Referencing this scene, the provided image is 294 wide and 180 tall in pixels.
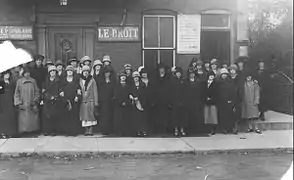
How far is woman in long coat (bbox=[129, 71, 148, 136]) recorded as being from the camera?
5398 mm

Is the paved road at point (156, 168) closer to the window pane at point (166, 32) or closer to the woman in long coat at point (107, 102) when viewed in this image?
the woman in long coat at point (107, 102)

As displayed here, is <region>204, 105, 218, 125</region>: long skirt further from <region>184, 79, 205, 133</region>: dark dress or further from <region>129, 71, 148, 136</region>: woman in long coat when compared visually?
<region>129, 71, 148, 136</region>: woman in long coat

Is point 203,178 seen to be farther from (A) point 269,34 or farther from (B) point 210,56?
(A) point 269,34

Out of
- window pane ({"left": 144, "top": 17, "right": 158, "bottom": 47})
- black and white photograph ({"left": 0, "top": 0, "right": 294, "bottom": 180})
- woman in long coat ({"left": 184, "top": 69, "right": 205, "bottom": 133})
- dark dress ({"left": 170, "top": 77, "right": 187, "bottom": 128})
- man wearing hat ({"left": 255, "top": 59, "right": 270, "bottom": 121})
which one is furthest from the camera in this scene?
window pane ({"left": 144, "top": 17, "right": 158, "bottom": 47})

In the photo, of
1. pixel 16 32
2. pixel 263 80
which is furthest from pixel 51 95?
pixel 263 80

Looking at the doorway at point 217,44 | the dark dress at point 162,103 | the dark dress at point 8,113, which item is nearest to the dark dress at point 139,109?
the dark dress at point 162,103

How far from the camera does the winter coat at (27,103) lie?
5.29 meters

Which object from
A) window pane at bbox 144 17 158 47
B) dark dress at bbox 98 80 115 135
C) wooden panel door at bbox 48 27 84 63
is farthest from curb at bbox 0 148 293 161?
window pane at bbox 144 17 158 47

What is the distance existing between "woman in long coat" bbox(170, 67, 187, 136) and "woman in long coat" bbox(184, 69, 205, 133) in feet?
0.19

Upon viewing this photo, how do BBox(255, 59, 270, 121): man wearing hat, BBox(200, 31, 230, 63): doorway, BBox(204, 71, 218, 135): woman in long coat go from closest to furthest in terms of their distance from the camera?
BBox(255, 59, 270, 121): man wearing hat < BBox(200, 31, 230, 63): doorway < BBox(204, 71, 218, 135): woman in long coat

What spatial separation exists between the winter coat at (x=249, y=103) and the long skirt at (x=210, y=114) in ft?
1.03

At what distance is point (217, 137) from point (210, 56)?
2192 mm

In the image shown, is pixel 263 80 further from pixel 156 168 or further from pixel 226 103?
pixel 226 103

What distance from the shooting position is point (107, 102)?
5508 millimetres
